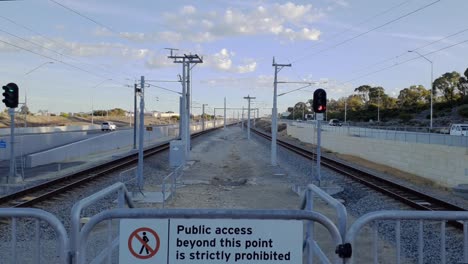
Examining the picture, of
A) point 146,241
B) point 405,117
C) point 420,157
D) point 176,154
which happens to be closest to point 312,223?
point 146,241

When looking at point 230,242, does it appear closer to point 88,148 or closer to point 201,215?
point 201,215

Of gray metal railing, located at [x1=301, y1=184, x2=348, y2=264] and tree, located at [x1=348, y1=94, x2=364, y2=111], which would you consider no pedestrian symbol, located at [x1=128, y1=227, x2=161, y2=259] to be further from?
tree, located at [x1=348, y1=94, x2=364, y2=111]

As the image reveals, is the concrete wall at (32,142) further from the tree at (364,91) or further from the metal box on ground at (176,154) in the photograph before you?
the tree at (364,91)

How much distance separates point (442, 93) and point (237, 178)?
102m

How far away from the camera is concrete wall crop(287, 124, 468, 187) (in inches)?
862

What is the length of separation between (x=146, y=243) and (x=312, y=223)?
204 cm

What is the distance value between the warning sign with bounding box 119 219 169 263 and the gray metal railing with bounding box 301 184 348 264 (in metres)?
1.50

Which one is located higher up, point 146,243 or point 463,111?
point 463,111

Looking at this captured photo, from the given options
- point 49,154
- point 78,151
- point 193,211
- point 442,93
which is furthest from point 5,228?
point 442,93

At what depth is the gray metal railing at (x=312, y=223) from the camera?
4.30 m

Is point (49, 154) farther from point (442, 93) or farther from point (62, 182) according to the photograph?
point (442, 93)

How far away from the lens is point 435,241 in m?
10.6

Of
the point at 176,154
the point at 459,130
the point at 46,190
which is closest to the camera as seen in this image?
the point at 46,190

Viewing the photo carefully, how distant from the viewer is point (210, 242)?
13.6 ft
